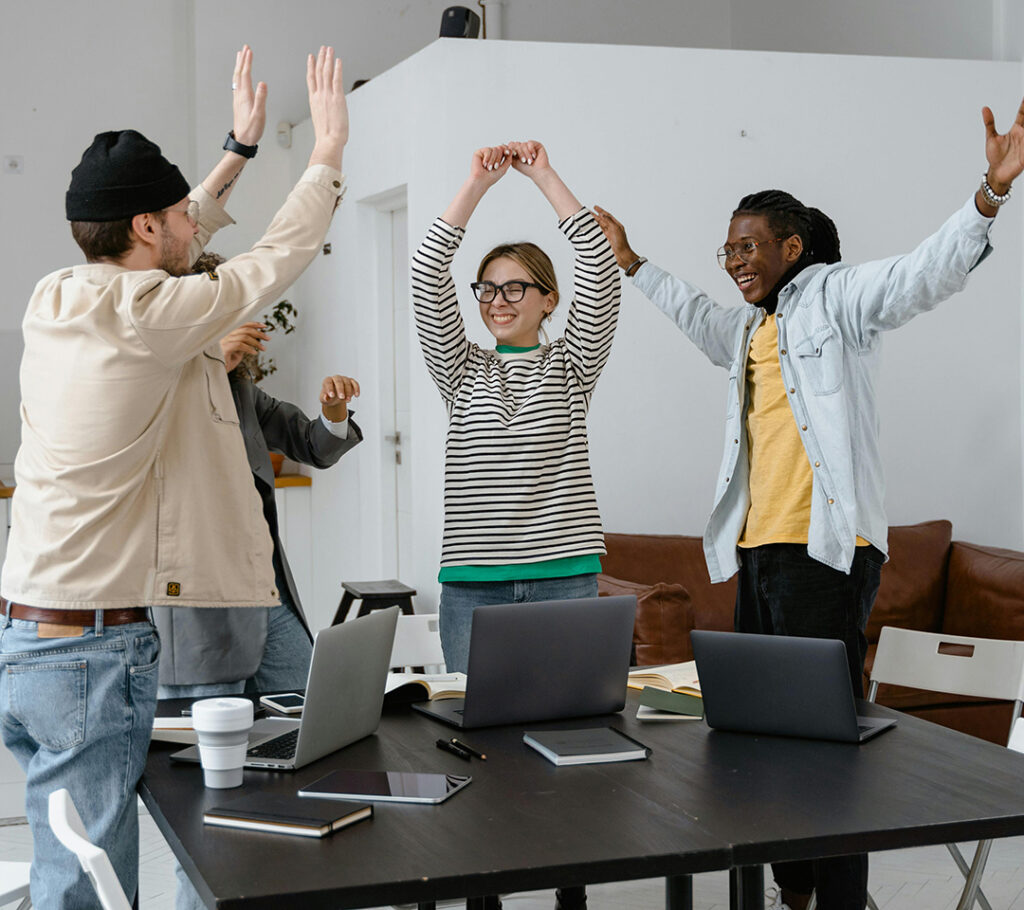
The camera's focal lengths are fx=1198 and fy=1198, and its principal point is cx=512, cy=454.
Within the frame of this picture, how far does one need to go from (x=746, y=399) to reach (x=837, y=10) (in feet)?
14.2

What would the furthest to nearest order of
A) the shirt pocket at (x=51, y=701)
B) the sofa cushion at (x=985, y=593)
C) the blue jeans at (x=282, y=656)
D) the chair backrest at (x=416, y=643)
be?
the sofa cushion at (x=985, y=593), the chair backrest at (x=416, y=643), the blue jeans at (x=282, y=656), the shirt pocket at (x=51, y=701)

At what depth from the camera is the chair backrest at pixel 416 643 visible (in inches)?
123

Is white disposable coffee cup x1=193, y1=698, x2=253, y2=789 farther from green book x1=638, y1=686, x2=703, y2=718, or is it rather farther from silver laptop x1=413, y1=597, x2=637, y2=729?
green book x1=638, y1=686, x2=703, y2=718

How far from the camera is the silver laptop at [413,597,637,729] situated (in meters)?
2.13

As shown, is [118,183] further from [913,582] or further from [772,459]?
[913,582]

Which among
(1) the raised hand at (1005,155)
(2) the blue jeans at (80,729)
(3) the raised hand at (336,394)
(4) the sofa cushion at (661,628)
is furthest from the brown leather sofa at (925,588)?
(2) the blue jeans at (80,729)

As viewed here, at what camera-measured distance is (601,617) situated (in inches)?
87.4

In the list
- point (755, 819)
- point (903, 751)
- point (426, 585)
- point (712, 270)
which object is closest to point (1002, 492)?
point (712, 270)

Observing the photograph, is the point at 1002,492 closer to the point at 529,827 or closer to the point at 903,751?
the point at 903,751

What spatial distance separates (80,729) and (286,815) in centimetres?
45

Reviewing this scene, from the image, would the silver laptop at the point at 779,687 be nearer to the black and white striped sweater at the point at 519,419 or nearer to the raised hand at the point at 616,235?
the black and white striped sweater at the point at 519,419

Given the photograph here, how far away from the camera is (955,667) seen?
9.73ft

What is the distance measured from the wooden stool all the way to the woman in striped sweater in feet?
6.67

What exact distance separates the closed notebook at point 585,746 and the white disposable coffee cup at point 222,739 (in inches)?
19.6
